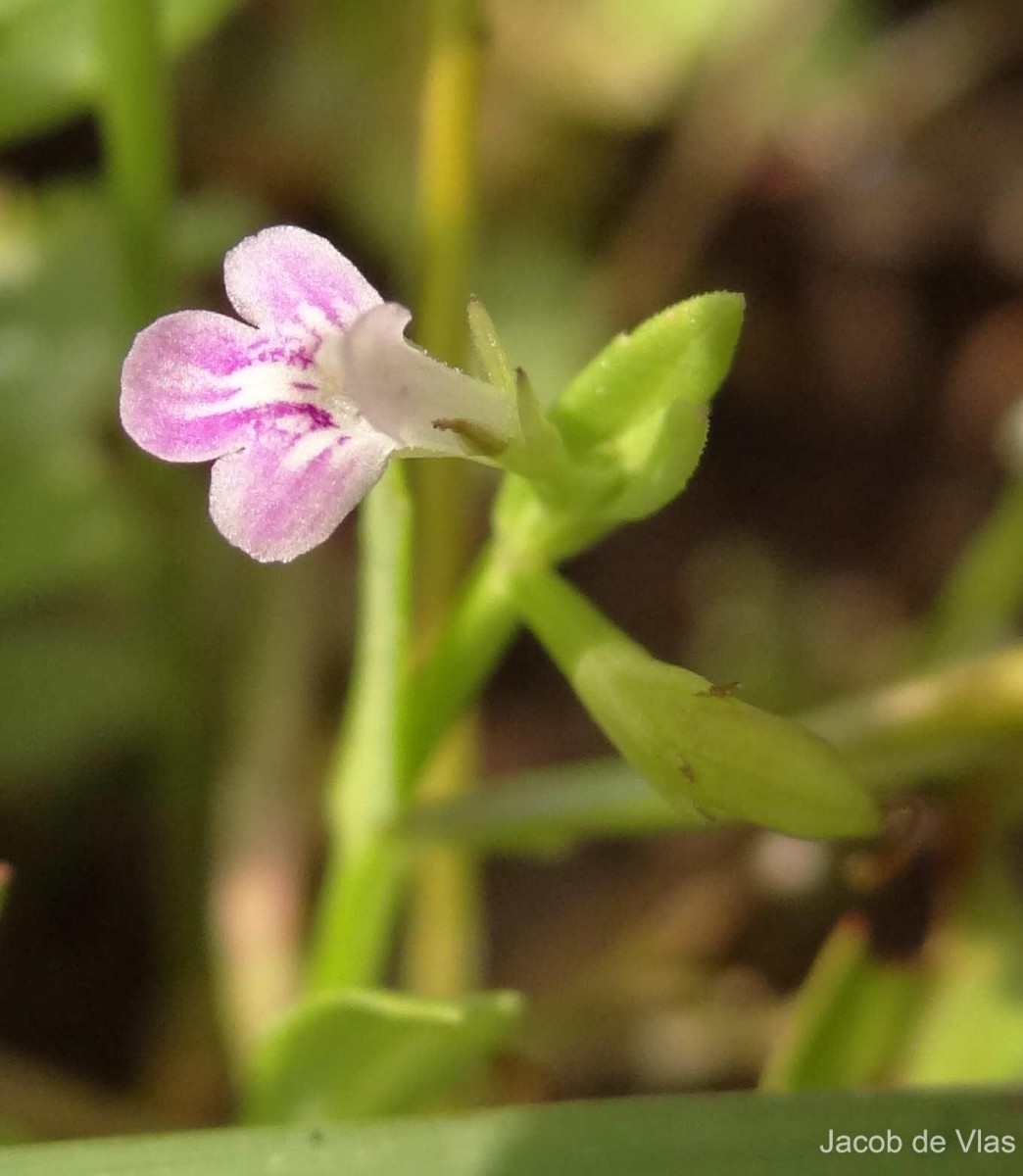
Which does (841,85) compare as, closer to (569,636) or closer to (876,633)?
(876,633)

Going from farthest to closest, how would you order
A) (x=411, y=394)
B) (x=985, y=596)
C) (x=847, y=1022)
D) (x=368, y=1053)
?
(x=985, y=596) → (x=847, y=1022) → (x=368, y=1053) → (x=411, y=394)

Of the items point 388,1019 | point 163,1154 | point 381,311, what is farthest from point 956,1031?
point 381,311

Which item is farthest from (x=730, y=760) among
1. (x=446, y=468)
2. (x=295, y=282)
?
(x=446, y=468)

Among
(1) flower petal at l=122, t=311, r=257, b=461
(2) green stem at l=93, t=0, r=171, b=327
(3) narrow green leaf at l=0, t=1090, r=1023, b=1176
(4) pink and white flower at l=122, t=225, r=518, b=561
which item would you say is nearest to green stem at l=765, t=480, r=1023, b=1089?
(3) narrow green leaf at l=0, t=1090, r=1023, b=1176

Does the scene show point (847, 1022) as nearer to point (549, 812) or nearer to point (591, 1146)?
point (549, 812)

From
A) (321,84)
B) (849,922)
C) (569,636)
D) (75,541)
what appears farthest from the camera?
(321,84)

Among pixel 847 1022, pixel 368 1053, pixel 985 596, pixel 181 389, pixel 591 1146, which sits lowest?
pixel 591 1146
